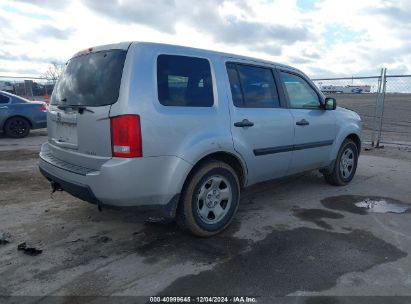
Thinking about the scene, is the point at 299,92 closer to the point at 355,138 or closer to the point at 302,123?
the point at 302,123

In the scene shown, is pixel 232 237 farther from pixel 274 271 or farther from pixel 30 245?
pixel 30 245

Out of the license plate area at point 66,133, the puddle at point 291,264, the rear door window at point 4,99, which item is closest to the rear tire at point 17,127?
the rear door window at point 4,99

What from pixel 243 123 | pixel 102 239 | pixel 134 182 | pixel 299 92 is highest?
pixel 299 92

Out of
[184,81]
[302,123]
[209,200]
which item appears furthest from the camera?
[302,123]

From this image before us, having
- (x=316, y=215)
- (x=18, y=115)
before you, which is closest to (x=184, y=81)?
(x=316, y=215)

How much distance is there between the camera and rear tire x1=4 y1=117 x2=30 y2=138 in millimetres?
11305

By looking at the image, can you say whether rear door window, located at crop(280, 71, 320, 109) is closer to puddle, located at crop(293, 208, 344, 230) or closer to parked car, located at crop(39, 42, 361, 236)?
parked car, located at crop(39, 42, 361, 236)

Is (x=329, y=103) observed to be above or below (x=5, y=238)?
above

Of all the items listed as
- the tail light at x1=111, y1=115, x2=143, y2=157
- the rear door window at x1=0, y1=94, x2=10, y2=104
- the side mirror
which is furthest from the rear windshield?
the rear door window at x1=0, y1=94, x2=10, y2=104

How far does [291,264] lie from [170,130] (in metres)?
1.65

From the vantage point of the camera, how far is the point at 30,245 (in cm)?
380

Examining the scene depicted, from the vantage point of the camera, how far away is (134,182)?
335 cm

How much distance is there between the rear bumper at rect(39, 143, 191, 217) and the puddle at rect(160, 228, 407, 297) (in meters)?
0.76

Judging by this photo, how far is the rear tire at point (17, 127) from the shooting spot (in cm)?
1131
